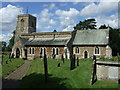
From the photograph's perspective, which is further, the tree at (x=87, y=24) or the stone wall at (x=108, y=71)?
the tree at (x=87, y=24)

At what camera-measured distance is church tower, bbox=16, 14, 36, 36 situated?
53634mm

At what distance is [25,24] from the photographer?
53.8 m

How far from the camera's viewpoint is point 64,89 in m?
15.4

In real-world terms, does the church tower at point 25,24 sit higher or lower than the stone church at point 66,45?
higher

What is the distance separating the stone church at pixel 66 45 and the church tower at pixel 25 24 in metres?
7.45

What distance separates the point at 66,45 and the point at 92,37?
671cm

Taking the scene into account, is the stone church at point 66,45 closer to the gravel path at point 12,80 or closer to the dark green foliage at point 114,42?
the dark green foliage at point 114,42

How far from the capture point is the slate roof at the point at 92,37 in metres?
38.1

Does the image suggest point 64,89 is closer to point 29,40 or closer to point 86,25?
point 29,40

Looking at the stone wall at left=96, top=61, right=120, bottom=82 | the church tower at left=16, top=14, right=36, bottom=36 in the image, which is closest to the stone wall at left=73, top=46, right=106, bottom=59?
the church tower at left=16, top=14, right=36, bottom=36

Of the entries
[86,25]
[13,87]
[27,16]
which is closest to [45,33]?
[27,16]

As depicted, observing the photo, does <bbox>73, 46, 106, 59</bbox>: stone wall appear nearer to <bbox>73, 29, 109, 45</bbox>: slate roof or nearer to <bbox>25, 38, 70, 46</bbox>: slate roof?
<bbox>73, 29, 109, 45</bbox>: slate roof

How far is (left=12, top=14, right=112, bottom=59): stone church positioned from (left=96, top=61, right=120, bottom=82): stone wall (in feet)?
66.1

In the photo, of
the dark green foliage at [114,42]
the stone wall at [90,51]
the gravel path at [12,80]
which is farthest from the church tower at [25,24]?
the gravel path at [12,80]
